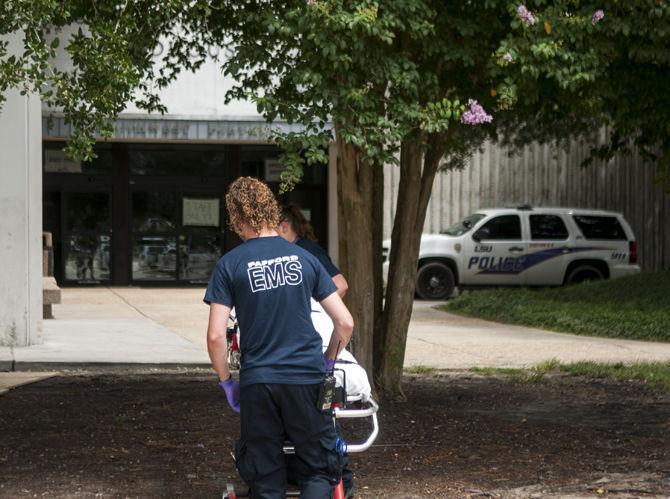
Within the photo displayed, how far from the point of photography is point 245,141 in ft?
85.1

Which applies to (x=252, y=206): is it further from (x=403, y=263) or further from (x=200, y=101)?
(x=200, y=101)

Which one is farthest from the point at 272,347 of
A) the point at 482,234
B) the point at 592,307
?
the point at 482,234

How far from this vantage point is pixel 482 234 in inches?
973

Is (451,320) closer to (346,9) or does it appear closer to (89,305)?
(89,305)

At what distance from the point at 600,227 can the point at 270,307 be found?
20.7 m

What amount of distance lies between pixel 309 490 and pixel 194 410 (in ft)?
15.3

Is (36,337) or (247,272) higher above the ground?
(247,272)

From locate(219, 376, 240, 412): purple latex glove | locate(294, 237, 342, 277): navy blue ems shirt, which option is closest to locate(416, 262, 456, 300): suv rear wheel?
locate(294, 237, 342, 277): navy blue ems shirt

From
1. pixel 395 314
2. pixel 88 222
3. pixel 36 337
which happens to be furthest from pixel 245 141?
pixel 395 314

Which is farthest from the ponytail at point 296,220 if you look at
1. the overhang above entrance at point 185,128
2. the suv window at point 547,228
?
the suv window at point 547,228

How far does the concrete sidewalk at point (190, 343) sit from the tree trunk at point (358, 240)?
11.5ft

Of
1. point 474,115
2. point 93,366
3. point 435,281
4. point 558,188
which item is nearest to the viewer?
point 474,115

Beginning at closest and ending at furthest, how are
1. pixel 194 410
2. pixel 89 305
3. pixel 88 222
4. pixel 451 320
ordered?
pixel 194 410, pixel 451 320, pixel 89 305, pixel 88 222

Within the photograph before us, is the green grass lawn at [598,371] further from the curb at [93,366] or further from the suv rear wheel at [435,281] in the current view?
the suv rear wheel at [435,281]
